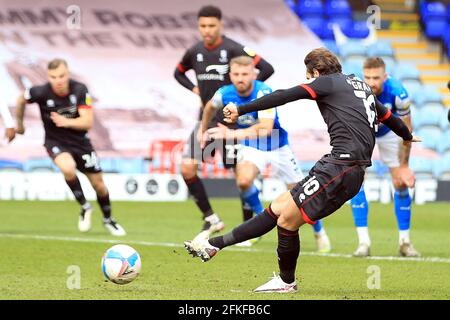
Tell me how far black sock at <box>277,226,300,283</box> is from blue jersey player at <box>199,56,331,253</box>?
10.9 ft

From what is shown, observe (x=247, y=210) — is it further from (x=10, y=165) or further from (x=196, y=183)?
(x=10, y=165)

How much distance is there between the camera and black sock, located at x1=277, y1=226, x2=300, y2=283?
7430 mm

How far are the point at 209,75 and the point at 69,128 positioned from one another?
1890 mm

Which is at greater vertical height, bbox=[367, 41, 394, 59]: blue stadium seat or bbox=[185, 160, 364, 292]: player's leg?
bbox=[367, 41, 394, 59]: blue stadium seat

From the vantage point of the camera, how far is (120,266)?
743cm

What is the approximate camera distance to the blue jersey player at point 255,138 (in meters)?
10.9

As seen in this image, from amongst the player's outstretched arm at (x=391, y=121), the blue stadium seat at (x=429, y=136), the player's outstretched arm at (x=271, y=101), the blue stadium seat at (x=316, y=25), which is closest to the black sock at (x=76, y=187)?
the player's outstretched arm at (x=391, y=121)

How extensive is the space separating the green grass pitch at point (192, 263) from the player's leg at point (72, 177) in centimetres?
20

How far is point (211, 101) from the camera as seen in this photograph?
11.2 m

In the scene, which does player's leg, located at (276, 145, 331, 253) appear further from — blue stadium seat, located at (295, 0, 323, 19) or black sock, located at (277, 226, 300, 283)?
blue stadium seat, located at (295, 0, 323, 19)

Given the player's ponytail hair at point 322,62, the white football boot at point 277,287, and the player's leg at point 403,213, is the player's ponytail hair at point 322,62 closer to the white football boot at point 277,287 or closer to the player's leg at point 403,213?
the white football boot at point 277,287

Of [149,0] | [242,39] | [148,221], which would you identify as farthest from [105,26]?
[148,221]

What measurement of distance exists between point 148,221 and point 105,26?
1021 centimetres

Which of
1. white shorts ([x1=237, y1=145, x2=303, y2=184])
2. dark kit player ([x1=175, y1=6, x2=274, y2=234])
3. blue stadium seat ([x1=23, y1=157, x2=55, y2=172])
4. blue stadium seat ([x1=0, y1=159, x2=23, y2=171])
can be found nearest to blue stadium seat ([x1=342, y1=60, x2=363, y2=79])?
blue stadium seat ([x1=23, y1=157, x2=55, y2=172])
